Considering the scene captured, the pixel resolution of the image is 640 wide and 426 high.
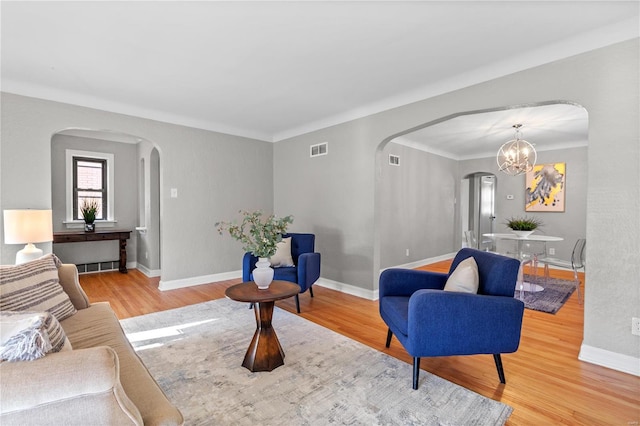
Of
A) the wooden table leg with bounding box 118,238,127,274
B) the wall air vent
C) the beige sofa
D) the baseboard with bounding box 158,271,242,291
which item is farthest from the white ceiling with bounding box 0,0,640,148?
the wooden table leg with bounding box 118,238,127,274

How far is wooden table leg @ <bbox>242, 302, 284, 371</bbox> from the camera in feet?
7.46

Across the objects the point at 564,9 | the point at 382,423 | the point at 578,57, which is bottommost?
the point at 382,423

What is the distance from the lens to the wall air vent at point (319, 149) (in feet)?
15.5

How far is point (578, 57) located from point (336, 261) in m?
3.44

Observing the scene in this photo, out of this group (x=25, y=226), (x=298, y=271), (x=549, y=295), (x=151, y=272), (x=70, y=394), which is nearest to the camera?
(x=70, y=394)

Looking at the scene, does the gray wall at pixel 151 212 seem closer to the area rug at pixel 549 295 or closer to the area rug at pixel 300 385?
the area rug at pixel 300 385

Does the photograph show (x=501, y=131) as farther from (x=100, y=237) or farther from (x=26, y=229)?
(x=100, y=237)

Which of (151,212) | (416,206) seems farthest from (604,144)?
(151,212)

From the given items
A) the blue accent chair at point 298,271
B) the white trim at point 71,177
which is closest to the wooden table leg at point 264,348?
the blue accent chair at point 298,271

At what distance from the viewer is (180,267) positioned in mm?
4637

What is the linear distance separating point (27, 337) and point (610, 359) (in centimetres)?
348

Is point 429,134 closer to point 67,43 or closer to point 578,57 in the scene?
point 578,57

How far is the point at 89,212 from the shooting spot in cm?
540

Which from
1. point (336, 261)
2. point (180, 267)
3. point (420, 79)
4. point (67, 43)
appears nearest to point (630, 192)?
point (420, 79)
